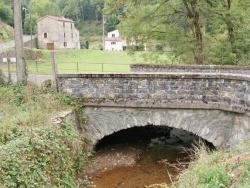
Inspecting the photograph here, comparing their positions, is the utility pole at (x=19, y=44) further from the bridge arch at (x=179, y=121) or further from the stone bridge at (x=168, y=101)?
the bridge arch at (x=179, y=121)

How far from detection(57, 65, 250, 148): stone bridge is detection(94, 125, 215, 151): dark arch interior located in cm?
181

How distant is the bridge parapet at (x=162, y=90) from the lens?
10172 mm

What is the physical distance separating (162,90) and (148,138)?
4063 millimetres

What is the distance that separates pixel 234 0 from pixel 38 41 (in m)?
36.6

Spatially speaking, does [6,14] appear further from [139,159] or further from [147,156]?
[139,159]

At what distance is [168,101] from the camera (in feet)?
35.2

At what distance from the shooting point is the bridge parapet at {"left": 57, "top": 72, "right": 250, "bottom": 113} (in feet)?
33.4

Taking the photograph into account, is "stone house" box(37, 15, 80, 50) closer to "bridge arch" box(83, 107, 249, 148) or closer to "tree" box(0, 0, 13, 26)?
"tree" box(0, 0, 13, 26)

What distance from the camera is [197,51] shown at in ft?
70.0

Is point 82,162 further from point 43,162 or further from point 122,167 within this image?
point 43,162

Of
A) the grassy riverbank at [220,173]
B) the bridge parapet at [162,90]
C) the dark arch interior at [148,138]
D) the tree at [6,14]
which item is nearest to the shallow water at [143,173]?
the dark arch interior at [148,138]

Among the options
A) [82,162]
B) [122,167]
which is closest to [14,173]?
[82,162]

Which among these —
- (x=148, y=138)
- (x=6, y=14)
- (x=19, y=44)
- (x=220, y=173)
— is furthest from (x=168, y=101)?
(x=6, y=14)

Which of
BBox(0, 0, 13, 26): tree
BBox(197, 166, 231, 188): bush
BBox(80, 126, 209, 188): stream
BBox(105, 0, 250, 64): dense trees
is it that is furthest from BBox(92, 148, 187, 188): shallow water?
BBox(0, 0, 13, 26): tree
